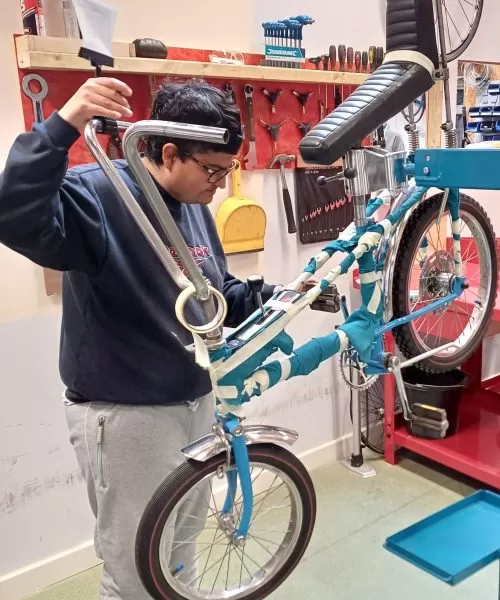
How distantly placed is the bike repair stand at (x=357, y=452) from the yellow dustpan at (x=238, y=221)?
3.09ft

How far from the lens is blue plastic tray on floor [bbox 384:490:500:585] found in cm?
125

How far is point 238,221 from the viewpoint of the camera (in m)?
2.41

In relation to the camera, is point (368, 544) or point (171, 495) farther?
point (368, 544)

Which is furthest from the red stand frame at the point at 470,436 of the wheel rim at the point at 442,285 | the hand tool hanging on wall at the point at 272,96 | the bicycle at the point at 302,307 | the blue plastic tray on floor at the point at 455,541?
the bicycle at the point at 302,307

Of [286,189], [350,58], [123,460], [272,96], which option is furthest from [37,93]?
[350,58]

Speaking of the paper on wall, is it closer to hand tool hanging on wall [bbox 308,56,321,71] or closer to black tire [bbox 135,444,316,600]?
black tire [bbox 135,444,316,600]

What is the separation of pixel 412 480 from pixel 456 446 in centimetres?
27

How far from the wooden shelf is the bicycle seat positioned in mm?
916

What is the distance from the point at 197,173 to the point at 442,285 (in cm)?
70

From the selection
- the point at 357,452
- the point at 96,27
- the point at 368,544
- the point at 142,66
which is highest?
the point at 142,66

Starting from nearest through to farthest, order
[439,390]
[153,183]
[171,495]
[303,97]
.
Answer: [153,183], [171,495], [303,97], [439,390]

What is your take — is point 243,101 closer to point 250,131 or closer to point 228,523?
point 250,131

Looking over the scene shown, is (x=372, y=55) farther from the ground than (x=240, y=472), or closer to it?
farther from the ground

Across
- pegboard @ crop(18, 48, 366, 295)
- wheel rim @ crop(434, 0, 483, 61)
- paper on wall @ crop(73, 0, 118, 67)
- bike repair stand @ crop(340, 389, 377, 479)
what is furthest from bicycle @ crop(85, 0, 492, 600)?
wheel rim @ crop(434, 0, 483, 61)
